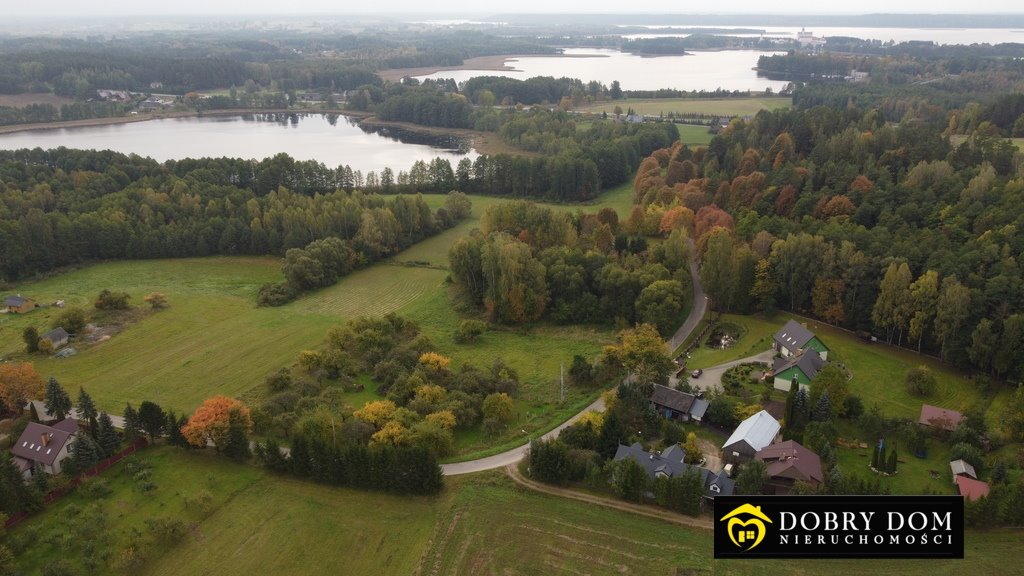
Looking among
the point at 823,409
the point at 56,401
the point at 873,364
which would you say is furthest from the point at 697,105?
the point at 56,401

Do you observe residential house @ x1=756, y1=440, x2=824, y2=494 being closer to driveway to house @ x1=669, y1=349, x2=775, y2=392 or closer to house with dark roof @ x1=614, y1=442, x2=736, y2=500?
house with dark roof @ x1=614, y1=442, x2=736, y2=500

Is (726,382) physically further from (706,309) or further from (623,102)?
(623,102)

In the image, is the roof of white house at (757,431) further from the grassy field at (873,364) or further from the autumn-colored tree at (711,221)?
the autumn-colored tree at (711,221)

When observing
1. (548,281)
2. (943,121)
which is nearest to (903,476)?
(548,281)

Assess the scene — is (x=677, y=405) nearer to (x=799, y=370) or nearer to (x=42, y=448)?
(x=799, y=370)

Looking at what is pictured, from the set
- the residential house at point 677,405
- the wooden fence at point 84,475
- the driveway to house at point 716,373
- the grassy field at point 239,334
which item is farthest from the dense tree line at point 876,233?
the wooden fence at point 84,475
